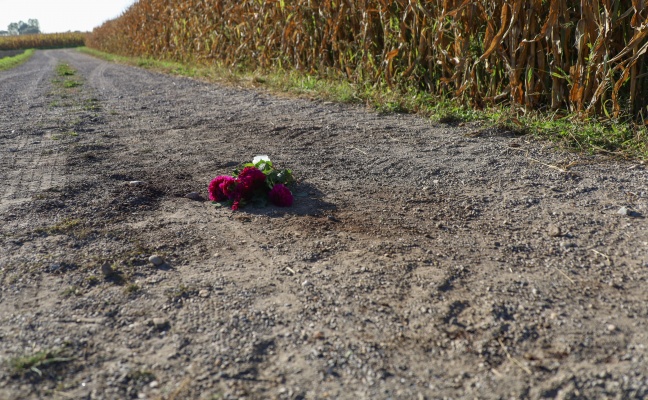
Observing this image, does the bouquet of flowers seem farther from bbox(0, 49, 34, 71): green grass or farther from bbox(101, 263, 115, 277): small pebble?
bbox(0, 49, 34, 71): green grass

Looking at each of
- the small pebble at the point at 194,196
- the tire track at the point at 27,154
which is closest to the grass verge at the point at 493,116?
the small pebble at the point at 194,196

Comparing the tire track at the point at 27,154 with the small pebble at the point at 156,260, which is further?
the tire track at the point at 27,154

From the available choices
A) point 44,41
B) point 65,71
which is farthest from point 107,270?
point 44,41

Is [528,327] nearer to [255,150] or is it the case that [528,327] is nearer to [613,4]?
[255,150]

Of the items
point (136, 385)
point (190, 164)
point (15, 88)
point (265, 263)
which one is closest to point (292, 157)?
point (190, 164)

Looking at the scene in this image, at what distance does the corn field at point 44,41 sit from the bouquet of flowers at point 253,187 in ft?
188

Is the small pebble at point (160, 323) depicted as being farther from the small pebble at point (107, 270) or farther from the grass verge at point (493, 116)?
the grass verge at point (493, 116)

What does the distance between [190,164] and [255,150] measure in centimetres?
51

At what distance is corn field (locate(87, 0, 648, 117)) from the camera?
4.13m

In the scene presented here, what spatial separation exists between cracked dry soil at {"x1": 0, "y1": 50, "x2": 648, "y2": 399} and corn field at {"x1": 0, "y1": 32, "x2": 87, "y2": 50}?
2244 inches

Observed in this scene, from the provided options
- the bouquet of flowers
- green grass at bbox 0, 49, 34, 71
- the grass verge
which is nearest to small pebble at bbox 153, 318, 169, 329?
the bouquet of flowers

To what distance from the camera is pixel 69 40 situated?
2194 inches

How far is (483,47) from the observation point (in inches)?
198

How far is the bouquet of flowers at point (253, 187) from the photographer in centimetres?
290
